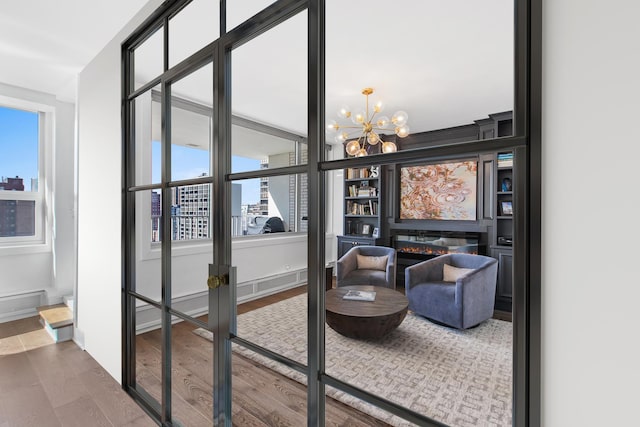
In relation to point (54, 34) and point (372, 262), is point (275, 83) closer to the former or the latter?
point (372, 262)

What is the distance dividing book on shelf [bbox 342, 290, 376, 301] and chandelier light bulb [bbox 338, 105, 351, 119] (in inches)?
Result: 47.7

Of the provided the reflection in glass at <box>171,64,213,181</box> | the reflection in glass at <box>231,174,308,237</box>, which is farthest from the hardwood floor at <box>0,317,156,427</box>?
the reflection in glass at <box>171,64,213,181</box>

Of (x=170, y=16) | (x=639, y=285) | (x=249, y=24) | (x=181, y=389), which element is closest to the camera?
(x=639, y=285)

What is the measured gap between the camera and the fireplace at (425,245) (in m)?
1.60

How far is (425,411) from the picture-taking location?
1738mm

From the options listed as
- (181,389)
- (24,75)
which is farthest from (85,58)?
(181,389)

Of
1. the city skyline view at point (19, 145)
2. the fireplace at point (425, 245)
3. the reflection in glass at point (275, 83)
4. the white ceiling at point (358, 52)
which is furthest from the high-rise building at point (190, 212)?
the city skyline view at point (19, 145)

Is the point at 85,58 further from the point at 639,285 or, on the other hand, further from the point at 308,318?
the point at 639,285

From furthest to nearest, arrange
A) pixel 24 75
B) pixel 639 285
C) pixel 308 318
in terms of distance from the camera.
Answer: pixel 24 75 < pixel 308 318 < pixel 639 285

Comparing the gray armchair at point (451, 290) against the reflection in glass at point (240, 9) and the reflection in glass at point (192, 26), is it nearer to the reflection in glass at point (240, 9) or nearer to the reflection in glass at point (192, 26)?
the reflection in glass at point (240, 9)

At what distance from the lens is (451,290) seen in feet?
6.88

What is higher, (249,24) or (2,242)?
(249,24)

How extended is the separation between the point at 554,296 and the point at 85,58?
355 cm

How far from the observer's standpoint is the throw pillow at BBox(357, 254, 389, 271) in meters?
2.12
